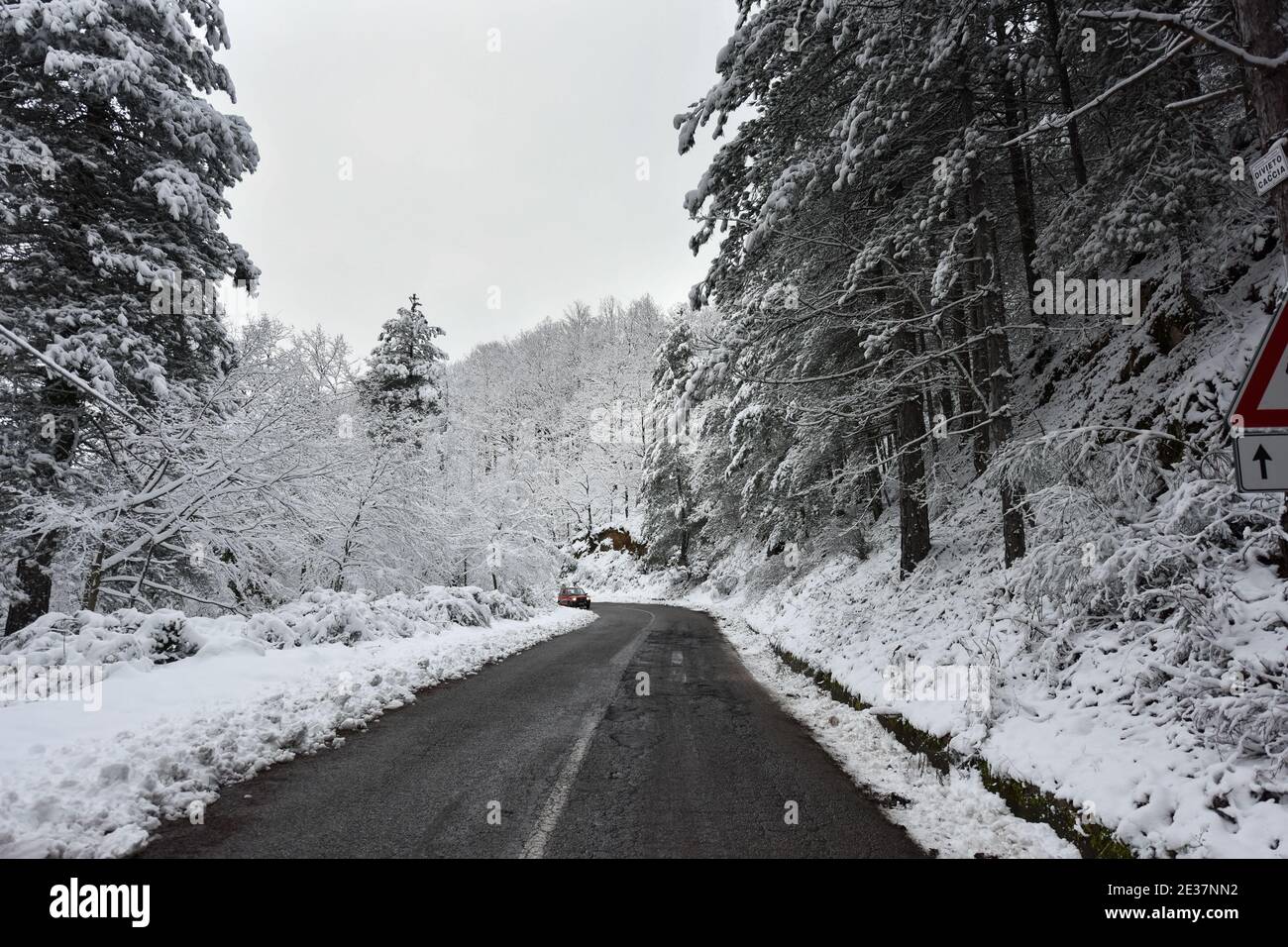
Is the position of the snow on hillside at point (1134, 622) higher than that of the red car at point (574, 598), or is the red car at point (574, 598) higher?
the snow on hillside at point (1134, 622)

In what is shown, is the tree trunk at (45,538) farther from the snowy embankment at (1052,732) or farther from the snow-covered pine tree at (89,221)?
the snowy embankment at (1052,732)

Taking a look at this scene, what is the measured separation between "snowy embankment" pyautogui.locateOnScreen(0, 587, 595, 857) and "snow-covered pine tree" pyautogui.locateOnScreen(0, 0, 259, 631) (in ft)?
13.0

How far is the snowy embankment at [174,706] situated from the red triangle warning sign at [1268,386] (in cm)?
722

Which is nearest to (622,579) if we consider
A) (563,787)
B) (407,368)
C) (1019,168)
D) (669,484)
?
(669,484)

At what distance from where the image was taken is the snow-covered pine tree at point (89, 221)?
9.84m

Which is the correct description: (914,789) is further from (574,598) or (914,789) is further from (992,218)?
(574,598)

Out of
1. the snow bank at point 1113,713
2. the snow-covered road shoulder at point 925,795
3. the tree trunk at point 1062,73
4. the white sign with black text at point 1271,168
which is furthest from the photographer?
the tree trunk at point 1062,73

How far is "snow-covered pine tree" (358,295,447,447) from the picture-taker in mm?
26188

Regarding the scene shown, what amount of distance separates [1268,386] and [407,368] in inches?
1071

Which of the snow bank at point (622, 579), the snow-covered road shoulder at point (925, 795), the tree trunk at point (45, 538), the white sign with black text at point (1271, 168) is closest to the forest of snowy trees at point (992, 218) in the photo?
the white sign with black text at point (1271, 168)

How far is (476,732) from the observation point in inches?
269

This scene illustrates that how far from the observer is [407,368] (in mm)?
26578
